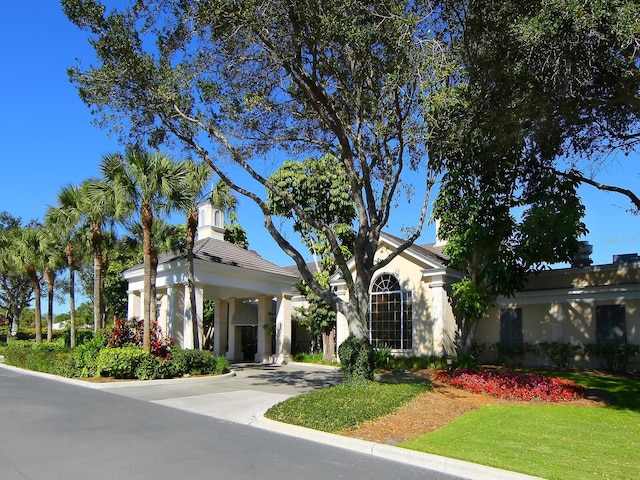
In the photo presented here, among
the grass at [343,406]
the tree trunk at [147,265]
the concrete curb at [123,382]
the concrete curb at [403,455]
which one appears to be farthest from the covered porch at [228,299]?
the concrete curb at [403,455]

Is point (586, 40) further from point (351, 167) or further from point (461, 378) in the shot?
point (461, 378)

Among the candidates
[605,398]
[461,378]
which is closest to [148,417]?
[461,378]

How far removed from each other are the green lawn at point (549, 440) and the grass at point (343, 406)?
1416 millimetres

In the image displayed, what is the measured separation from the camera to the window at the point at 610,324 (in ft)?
63.9

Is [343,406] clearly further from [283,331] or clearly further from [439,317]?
[283,331]

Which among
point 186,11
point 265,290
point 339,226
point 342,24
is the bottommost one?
point 265,290

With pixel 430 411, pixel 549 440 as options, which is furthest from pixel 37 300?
pixel 549 440

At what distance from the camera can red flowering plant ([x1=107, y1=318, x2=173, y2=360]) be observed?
1912 cm

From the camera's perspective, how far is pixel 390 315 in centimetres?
2378

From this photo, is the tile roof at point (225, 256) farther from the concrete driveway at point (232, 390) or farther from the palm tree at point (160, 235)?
the concrete driveway at point (232, 390)

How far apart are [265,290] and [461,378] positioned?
12434mm

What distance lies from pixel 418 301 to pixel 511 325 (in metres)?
3.98

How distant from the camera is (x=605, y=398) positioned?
13484 millimetres

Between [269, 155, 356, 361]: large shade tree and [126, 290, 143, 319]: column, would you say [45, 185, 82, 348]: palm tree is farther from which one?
[269, 155, 356, 361]: large shade tree
